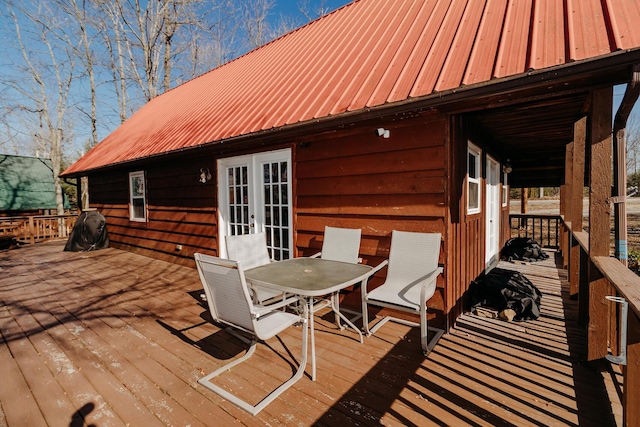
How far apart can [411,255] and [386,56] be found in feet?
7.79

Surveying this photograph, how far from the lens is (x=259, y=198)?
4812 millimetres

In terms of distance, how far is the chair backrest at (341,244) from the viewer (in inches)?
138

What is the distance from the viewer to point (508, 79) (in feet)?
7.18

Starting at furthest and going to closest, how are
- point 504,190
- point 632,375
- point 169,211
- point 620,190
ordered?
point 504,190 < point 169,211 < point 620,190 < point 632,375

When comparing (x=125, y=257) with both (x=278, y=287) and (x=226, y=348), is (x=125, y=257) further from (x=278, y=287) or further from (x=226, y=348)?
(x=278, y=287)

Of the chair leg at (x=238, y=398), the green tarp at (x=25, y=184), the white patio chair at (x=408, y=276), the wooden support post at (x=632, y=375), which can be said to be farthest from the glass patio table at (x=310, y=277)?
the green tarp at (x=25, y=184)

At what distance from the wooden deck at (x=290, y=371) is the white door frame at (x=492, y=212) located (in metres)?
1.61

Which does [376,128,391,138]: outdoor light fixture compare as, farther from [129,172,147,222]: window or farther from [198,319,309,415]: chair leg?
[129,172,147,222]: window

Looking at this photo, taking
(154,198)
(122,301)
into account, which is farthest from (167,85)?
(122,301)

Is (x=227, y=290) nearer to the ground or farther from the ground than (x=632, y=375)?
farther from the ground

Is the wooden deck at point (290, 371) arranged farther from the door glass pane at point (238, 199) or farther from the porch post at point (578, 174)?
the door glass pane at point (238, 199)

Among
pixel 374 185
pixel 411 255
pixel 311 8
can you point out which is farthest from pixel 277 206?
pixel 311 8

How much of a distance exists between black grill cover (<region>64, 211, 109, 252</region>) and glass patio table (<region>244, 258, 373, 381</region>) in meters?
7.22

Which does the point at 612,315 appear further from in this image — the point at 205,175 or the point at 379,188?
the point at 205,175
